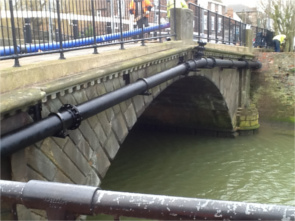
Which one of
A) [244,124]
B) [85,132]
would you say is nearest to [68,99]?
[85,132]

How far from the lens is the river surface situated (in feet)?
29.3

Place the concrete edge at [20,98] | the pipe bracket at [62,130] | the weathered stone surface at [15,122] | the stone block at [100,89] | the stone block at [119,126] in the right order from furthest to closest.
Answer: the stone block at [119,126]
the stone block at [100,89]
the pipe bracket at [62,130]
the weathered stone surface at [15,122]
the concrete edge at [20,98]

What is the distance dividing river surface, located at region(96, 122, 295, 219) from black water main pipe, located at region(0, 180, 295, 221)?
7492mm

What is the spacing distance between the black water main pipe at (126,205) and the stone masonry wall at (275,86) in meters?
15.5

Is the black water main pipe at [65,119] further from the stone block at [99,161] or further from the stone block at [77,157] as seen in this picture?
the stone block at [99,161]

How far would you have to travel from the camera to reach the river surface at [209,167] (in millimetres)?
8930

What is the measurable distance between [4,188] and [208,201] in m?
0.85

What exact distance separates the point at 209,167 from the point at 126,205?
969 cm

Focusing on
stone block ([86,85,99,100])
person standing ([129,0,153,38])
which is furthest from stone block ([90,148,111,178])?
person standing ([129,0,153,38])

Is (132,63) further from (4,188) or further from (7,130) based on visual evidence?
(4,188)

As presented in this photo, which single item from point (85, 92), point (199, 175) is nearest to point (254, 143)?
point (199, 175)

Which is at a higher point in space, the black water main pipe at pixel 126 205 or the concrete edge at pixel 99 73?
the concrete edge at pixel 99 73

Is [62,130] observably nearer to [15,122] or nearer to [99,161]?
[15,122]

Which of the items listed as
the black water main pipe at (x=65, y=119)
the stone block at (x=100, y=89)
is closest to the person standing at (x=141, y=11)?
the black water main pipe at (x=65, y=119)
